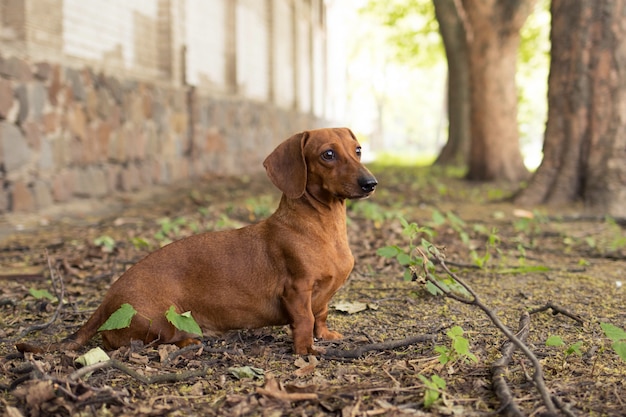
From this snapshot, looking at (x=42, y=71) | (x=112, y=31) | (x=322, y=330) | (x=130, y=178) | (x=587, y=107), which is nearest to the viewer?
(x=322, y=330)

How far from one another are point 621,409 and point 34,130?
7.31 metres

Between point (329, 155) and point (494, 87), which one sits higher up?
point (494, 87)

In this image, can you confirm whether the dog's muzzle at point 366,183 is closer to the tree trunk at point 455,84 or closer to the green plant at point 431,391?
the green plant at point 431,391

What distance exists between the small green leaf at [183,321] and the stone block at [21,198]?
17.9 feet

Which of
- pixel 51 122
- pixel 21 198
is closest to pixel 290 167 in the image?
pixel 21 198

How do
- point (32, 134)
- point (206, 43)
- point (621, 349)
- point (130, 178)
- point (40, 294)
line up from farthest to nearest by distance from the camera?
1. point (206, 43)
2. point (130, 178)
3. point (32, 134)
4. point (40, 294)
5. point (621, 349)

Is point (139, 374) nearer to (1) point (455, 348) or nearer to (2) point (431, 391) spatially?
(2) point (431, 391)

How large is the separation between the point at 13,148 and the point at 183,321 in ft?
18.2

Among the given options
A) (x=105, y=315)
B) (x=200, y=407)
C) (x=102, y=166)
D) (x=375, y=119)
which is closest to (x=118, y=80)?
(x=102, y=166)

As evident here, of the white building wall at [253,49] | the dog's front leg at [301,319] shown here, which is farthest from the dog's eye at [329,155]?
the white building wall at [253,49]

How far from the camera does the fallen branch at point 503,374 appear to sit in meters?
2.36

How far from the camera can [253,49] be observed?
17594 millimetres

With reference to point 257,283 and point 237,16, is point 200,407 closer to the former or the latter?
point 257,283

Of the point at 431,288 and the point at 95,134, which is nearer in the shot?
the point at 431,288
